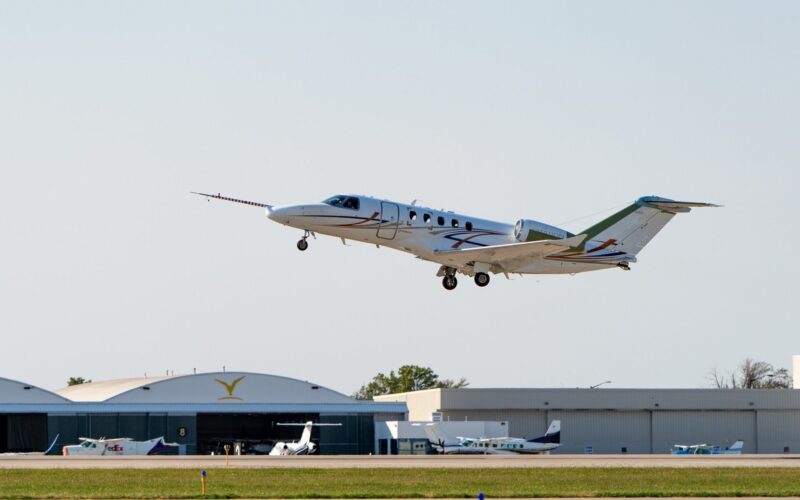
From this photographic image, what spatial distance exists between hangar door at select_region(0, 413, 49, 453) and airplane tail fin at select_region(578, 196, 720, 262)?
137ft

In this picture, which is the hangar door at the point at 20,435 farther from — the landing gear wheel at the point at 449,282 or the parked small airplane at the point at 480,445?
the landing gear wheel at the point at 449,282

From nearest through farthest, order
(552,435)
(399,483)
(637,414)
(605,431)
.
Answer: (399,483)
(552,435)
(605,431)
(637,414)

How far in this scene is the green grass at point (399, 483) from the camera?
40.9 metres

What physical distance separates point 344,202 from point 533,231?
27.6 feet

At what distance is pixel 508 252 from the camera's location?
182 ft

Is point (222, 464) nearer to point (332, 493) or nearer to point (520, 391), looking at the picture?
point (332, 493)

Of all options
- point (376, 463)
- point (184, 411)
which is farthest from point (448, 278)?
point (184, 411)

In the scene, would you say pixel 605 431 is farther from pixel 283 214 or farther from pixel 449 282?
pixel 283 214

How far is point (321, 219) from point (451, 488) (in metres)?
13.9

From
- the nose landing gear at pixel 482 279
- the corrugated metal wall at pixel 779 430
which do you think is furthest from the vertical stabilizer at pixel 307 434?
the corrugated metal wall at pixel 779 430

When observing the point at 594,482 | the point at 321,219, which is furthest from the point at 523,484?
the point at 321,219

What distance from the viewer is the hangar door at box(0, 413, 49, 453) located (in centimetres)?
8656

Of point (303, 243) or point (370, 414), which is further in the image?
point (370, 414)

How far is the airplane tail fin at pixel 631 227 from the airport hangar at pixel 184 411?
1036 inches
